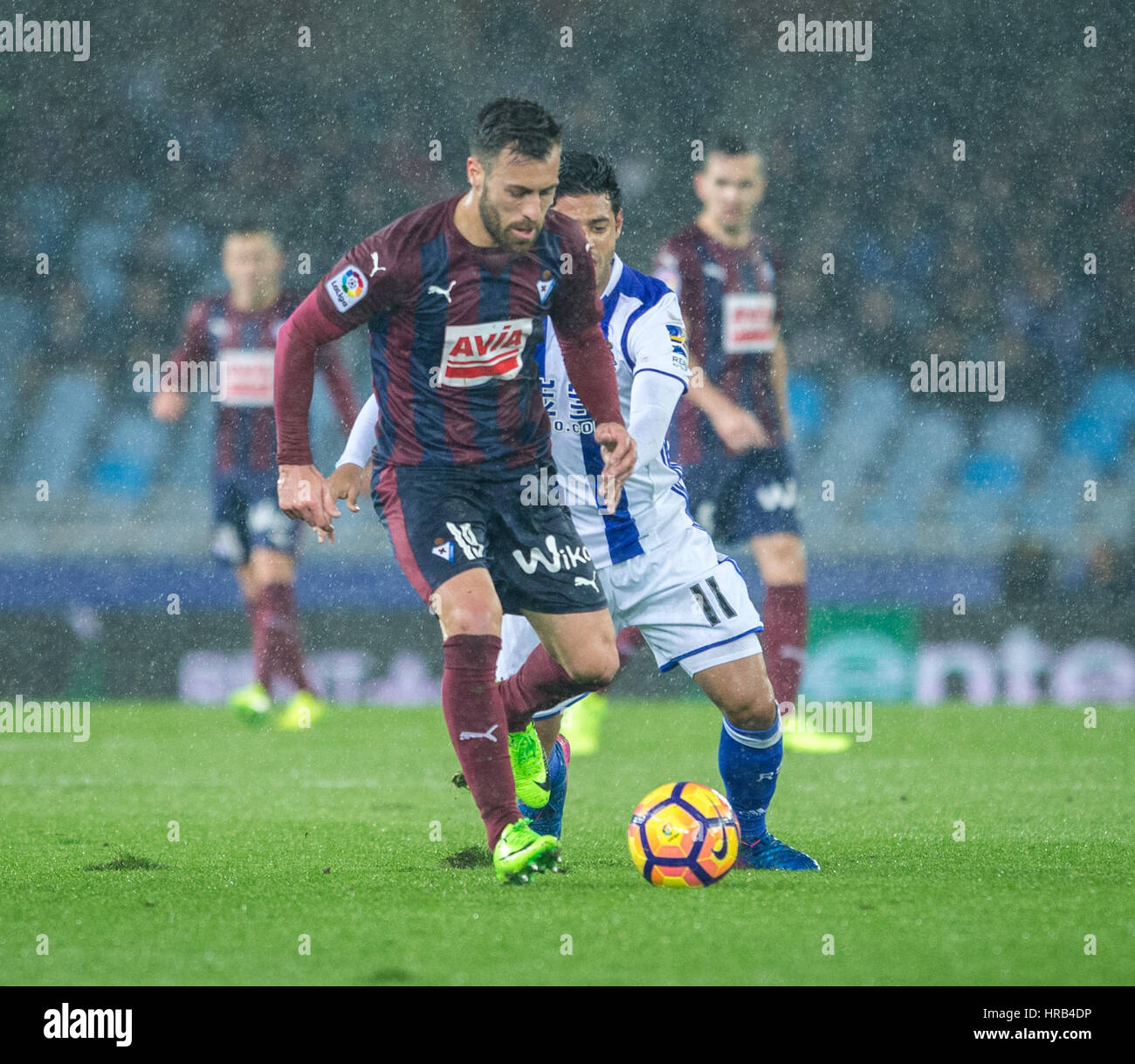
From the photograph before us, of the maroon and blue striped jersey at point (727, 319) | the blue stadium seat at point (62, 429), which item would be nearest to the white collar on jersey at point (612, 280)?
the maroon and blue striped jersey at point (727, 319)

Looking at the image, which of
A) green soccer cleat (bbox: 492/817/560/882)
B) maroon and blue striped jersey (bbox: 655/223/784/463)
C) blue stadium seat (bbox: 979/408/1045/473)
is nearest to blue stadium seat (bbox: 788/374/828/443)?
blue stadium seat (bbox: 979/408/1045/473)

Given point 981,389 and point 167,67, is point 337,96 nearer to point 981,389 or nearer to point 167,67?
point 167,67

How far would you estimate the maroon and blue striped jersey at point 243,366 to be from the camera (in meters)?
9.11

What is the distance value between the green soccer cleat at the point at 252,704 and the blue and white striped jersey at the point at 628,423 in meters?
4.17

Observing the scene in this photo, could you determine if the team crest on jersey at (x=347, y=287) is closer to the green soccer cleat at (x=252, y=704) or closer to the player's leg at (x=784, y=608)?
the player's leg at (x=784, y=608)

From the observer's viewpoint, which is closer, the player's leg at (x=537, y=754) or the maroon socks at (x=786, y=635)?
the player's leg at (x=537, y=754)

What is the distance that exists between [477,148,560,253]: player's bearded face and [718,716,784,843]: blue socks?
136 centimetres

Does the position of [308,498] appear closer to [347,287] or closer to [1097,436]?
[347,287]

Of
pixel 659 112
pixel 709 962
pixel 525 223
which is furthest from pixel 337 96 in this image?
pixel 709 962

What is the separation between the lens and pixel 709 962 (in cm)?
300

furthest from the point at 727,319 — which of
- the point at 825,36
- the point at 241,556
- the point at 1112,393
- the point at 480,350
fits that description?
the point at 825,36

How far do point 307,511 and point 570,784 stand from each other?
295 centimetres

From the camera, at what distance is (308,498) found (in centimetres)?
389

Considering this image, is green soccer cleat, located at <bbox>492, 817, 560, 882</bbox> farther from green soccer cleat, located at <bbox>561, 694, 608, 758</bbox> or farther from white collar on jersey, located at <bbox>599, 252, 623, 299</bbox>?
green soccer cleat, located at <bbox>561, 694, 608, 758</bbox>
